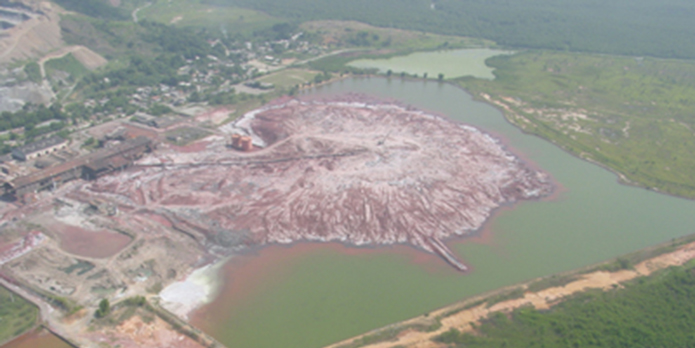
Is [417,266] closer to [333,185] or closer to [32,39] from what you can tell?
[333,185]

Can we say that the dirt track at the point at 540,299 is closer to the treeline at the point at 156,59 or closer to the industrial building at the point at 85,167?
the industrial building at the point at 85,167

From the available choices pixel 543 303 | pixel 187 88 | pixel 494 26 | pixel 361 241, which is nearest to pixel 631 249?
pixel 543 303

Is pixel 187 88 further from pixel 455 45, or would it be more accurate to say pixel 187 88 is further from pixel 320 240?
pixel 455 45

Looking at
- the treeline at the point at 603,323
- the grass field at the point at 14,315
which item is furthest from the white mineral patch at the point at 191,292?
the treeline at the point at 603,323

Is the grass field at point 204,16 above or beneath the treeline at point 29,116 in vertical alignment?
above

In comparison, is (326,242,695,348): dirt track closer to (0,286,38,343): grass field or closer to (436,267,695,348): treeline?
(436,267,695,348): treeline

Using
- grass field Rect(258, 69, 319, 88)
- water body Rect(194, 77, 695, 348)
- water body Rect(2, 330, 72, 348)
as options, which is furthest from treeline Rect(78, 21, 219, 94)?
water body Rect(2, 330, 72, 348)
